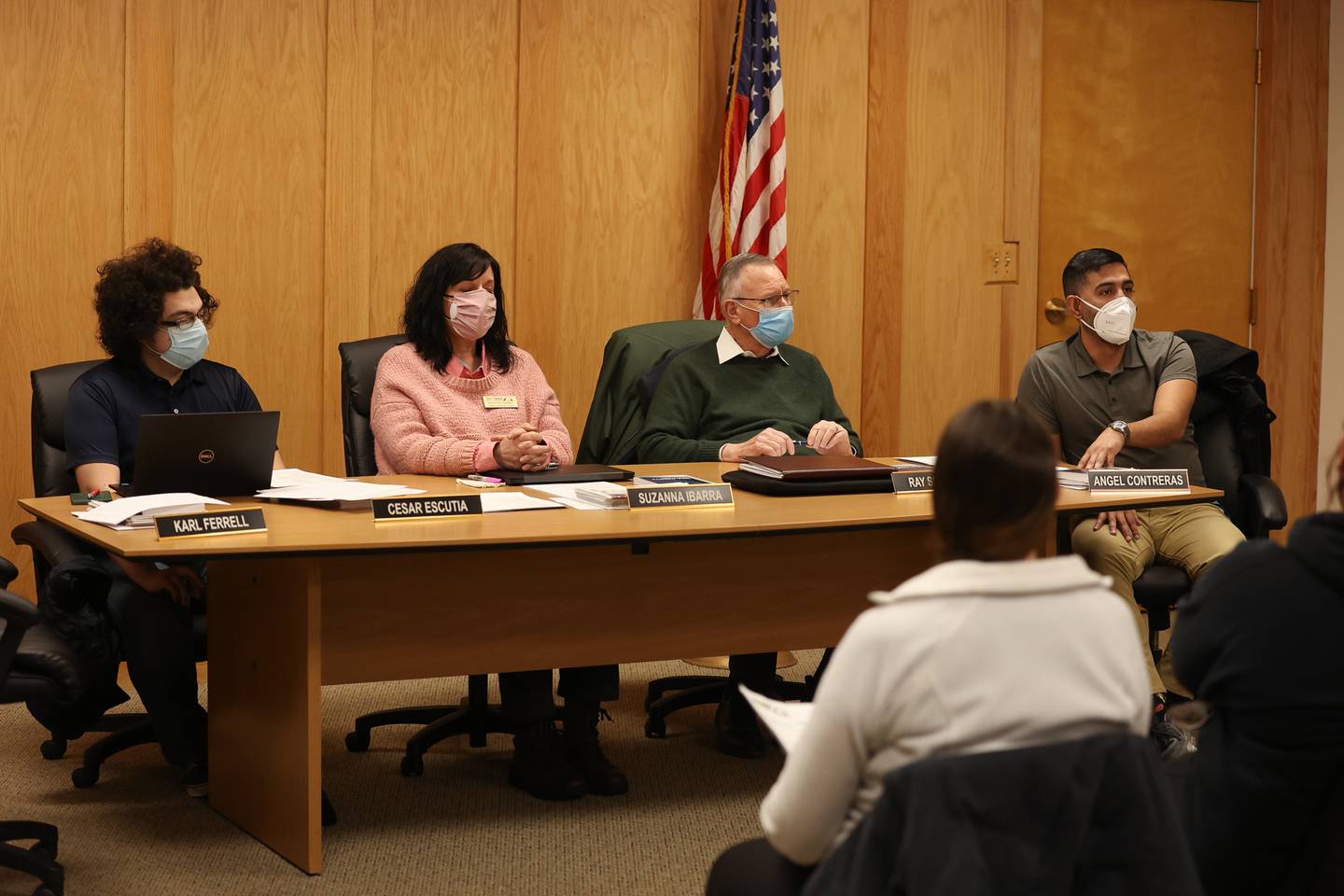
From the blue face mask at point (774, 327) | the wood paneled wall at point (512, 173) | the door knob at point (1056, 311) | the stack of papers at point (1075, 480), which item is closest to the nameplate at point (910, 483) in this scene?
the stack of papers at point (1075, 480)

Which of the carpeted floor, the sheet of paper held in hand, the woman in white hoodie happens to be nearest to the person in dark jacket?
the woman in white hoodie

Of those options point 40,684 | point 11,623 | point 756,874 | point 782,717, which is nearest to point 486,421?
point 40,684

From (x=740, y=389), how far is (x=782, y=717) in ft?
7.83

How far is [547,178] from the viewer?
4.87 meters

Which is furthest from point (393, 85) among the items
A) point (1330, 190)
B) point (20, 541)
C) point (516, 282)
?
point (1330, 190)

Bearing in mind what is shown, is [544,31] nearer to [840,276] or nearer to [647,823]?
[840,276]

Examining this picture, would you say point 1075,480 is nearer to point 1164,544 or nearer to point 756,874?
point 1164,544

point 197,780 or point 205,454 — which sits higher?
point 205,454

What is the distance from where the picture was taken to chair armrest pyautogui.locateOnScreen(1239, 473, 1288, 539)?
11.9 ft

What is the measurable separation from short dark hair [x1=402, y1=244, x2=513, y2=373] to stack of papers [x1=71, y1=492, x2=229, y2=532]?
107 centimetres

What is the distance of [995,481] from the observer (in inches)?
51.4

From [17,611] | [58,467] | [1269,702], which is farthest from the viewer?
[58,467]

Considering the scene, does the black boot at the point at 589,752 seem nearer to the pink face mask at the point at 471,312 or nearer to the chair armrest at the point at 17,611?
the pink face mask at the point at 471,312

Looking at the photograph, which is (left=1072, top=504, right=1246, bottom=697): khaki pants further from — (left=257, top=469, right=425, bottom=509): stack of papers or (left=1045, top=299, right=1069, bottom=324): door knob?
(left=1045, top=299, right=1069, bottom=324): door knob
